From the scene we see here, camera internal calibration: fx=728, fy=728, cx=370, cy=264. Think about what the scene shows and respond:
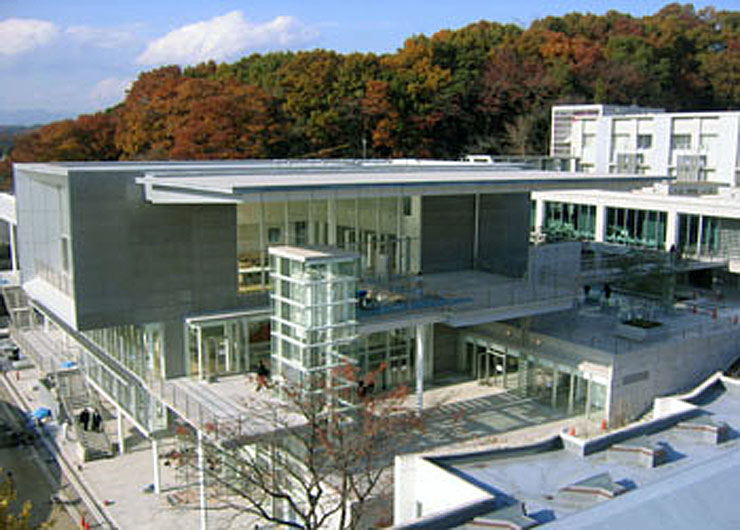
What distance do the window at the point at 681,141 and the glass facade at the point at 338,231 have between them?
32.2 metres

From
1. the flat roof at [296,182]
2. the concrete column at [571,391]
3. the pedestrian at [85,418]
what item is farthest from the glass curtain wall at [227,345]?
the concrete column at [571,391]

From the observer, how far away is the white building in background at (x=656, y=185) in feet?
120

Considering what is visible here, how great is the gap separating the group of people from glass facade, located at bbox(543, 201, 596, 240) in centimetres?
2874

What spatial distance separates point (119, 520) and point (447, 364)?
476 inches

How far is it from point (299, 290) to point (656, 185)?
2876cm

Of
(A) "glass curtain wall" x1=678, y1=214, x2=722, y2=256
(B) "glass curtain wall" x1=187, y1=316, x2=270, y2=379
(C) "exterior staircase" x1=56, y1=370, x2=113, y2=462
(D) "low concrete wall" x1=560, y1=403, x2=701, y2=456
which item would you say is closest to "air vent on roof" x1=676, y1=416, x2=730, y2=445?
(D) "low concrete wall" x1=560, y1=403, x2=701, y2=456

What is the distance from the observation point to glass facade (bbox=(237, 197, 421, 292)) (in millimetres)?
21219

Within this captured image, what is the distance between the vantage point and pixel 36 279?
2409cm

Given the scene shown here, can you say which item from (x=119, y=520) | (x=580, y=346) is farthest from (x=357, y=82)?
(x=119, y=520)

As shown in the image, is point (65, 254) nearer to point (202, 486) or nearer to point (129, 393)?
point (129, 393)

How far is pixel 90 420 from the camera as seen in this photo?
24.1 meters

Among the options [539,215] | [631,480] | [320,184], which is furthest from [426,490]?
[539,215]

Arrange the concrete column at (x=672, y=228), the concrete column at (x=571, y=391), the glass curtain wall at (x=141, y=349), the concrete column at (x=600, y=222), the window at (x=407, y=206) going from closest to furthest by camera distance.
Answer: the glass curtain wall at (x=141, y=349) < the concrete column at (x=571, y=391) < the window at (x=407, y=206) < the concrete column at (x=672, y=228) < the concrete column at (x=600, y=222)

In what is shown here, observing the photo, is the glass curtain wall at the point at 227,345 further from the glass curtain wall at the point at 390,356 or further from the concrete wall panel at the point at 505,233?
the concrete wall panel at the point at 505,233
